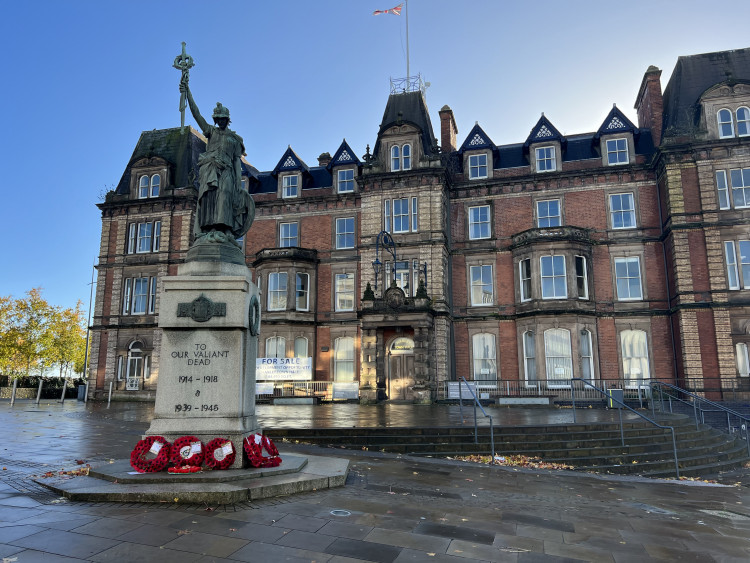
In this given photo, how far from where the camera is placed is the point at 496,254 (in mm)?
31297

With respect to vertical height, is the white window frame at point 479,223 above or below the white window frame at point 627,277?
above

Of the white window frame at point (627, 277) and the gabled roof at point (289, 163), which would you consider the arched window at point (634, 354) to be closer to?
the white window frame at point (627, 277)

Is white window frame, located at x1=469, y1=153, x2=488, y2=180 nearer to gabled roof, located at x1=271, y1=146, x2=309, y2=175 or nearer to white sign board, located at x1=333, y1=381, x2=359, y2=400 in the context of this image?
gabled roof, located at x1=271, y1=146, x2=309, y2=175

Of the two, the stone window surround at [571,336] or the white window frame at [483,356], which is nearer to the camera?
the stone window surround at [571,336]

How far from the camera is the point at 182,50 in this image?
33.0 ft

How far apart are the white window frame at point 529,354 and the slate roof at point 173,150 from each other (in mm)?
24301

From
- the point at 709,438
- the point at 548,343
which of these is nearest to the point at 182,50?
the point at 709,438

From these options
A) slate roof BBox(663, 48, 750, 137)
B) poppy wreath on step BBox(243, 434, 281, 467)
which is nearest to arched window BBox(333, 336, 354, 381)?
slate roof BBox(663, 48, 750, 137)

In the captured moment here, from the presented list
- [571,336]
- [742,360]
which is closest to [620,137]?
[571,336]

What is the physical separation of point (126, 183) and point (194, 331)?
3399 cm

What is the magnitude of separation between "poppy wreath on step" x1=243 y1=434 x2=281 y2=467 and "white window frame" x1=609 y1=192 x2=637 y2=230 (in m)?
26.9

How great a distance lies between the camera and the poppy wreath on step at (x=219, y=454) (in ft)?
26.4

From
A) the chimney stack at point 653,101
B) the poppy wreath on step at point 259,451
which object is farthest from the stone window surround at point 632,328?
the poppy wreath on step at point 259,451

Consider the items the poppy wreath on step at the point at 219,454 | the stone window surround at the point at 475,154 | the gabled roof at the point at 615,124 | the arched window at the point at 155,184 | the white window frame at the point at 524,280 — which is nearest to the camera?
the poppy wreath on step at the point at 219,454
